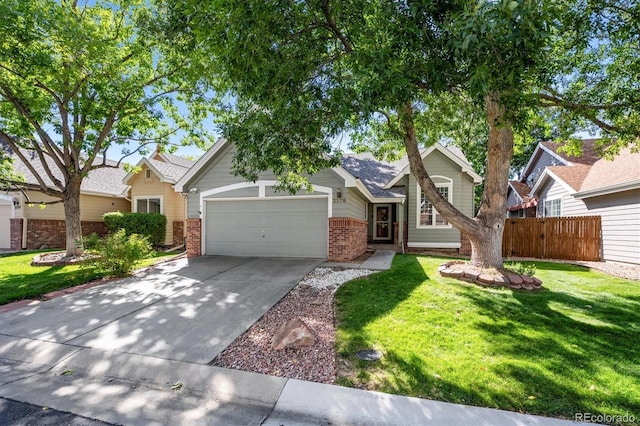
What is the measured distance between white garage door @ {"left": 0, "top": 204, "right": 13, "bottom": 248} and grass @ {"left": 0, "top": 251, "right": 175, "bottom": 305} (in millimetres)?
6460

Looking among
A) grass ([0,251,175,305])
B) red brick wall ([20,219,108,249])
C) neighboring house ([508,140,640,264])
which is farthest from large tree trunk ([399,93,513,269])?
red brick wall ([20,219,108,249])

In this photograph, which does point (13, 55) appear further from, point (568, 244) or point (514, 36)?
point (568, 244)

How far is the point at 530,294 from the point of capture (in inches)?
256

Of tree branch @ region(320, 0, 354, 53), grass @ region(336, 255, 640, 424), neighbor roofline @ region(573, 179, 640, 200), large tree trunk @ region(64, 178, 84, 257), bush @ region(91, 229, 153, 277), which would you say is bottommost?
grass @ region(336, 255, 640, 424)

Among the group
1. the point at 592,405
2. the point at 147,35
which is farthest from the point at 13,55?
the point at 592,405

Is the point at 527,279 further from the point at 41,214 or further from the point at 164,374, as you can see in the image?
the point at 41,214

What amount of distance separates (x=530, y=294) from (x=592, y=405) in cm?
409

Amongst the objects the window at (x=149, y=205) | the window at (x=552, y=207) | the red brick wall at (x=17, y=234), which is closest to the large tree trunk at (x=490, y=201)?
the window at (x=552, y=207)

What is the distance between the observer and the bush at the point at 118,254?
27.0 ft

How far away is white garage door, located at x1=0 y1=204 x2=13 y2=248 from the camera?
1539 cm

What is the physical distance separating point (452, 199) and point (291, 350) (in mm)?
11650

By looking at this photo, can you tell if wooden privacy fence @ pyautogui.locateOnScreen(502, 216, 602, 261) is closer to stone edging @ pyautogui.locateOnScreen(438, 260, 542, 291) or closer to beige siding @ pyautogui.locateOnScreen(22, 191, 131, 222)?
stone edging @ pyautogui.locateOnScreen(438, 260, 542, 291)

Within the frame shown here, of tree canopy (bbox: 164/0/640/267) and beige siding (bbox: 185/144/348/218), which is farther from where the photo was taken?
beige siding (bbox: 185/144/348/218)

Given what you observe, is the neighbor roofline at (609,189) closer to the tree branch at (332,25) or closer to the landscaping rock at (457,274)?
the landscaping rock at (457,274)
